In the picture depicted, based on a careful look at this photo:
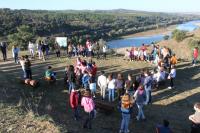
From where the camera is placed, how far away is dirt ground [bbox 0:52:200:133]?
13.7 meters

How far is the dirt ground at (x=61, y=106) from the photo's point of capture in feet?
44.8

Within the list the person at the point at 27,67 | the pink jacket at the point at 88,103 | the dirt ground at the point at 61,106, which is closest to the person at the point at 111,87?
the dirt ground at the point at 61,106

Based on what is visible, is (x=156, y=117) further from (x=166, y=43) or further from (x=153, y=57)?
(x=166, y=43)

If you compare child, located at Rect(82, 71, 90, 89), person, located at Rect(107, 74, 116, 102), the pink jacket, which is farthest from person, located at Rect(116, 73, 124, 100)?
the pink jacket

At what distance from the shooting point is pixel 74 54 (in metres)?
32.2

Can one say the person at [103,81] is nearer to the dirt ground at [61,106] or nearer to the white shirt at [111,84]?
the white shirt at [111,84]

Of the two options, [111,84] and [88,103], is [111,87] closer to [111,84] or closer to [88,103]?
[111,84]

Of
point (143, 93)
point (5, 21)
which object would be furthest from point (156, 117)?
point (5, 21)

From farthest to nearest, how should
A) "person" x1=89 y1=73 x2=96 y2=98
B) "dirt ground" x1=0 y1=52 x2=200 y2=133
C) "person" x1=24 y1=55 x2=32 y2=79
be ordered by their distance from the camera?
"person" x1=24 y1=55 x2=32 y2=79, "person" x1=89 y1=73 x2=96 y2=98, "dirt ground" x1=0 y1=52 x2=200 y2=133

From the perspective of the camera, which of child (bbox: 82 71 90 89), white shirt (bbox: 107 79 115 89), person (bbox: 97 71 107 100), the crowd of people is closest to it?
the crowd of people

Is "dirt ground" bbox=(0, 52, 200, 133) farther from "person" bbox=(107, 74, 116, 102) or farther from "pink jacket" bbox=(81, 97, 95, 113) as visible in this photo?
"person" bbox=(107, 74, 116, 102)

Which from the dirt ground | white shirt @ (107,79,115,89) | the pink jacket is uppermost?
the pink jacket

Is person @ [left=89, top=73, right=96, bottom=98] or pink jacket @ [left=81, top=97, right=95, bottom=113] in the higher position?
pink jacket @ [left=81, top=97, right=95, bottom=113]

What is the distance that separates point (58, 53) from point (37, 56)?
186 centimetres
